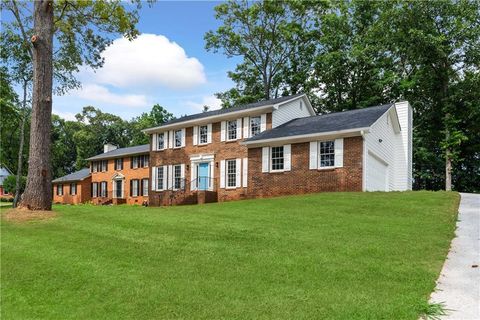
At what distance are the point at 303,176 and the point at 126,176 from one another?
2236cm

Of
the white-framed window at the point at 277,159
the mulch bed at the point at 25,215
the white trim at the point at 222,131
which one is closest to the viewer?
the mulch bed at the point at 25,215

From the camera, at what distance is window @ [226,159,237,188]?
76.7ft

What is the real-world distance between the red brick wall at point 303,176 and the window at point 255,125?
7.22 ft

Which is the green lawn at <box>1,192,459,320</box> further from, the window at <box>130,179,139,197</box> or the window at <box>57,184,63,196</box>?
the window at <box>57,184,63,196</box>

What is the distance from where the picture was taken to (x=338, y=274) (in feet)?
19.8

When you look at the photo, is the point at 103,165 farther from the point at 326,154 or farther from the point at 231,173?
the point at 326,154

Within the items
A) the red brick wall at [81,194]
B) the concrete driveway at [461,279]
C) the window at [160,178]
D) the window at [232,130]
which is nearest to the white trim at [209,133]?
the window at [232,130]

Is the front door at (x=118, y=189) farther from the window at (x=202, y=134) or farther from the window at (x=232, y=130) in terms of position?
the window at (x=232, y=130)

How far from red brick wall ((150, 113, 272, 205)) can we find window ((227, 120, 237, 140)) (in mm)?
391

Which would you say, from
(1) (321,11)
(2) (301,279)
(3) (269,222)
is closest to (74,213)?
(3) (269,222)

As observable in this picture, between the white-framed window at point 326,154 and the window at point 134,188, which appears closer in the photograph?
the white-framed window at point 326,154

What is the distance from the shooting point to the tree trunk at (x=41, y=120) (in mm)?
11555

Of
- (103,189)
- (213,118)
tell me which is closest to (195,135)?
(213,118)

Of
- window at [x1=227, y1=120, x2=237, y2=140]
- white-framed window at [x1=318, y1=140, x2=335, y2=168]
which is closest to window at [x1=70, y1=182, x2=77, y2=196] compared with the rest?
window at [x1=227, y1=120, x2=237, y2=140]
